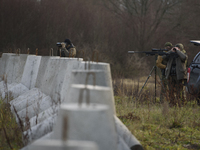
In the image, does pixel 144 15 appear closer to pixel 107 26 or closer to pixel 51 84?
pixel 107 26

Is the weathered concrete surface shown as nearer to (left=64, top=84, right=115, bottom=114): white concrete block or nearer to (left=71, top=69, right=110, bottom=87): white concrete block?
(left=71, top=69, right=110, bottom=87): white concrete block

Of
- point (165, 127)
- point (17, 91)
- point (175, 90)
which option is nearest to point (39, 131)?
point (165, 127)

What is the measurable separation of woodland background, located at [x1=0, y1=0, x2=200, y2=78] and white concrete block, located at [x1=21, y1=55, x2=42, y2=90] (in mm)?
11554

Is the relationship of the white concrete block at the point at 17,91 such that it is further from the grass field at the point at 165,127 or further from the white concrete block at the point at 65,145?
the white concrete block at the point at 65,145

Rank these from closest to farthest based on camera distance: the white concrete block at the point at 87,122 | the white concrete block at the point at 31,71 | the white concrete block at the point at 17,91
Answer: the white concrete block at the point at 87,122 < the white concrete block at the point at 17,91 < the white concrete block at the point at 31,71

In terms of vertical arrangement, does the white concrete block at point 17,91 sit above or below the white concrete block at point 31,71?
below

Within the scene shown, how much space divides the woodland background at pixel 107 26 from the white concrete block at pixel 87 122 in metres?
16.2

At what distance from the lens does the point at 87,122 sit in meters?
2.10

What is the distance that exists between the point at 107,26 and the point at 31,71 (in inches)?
734

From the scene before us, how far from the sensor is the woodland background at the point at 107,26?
21.0 metres

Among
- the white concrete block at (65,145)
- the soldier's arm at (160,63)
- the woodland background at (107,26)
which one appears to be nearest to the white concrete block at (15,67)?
the soldier's arm at (160,63)

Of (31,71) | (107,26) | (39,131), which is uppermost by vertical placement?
(107,26)

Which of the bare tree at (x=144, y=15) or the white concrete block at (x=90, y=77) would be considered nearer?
the white concrete block at (x=90, y=77)

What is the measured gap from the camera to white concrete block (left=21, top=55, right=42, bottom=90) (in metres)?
6.82
